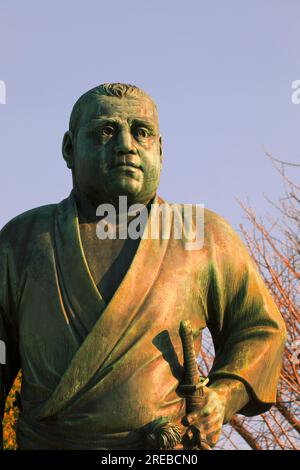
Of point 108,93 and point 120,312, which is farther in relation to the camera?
point 108,93

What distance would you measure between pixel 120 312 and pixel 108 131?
870 millimetres

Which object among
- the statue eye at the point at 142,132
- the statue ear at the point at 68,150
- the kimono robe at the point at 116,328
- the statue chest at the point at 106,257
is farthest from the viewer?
the statue ear at the point at 68,150

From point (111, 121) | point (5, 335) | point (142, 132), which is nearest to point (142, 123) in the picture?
point (142, 132)

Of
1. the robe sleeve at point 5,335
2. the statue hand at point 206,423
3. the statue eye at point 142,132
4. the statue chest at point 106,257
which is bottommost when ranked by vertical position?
the statue hand at point 206,423

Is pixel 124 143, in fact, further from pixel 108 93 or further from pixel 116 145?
pixel 108 93

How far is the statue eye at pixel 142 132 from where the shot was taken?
5130mm

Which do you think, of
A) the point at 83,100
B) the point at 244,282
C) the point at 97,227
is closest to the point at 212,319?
the point at 244,282

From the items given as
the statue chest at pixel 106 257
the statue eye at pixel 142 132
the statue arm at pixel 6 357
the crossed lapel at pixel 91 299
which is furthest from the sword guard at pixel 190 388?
the statue eye at pixel 142 132

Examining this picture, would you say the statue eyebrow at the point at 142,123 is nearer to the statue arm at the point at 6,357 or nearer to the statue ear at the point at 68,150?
the statue ear at the point at 68,150

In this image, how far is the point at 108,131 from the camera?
510 centimetres

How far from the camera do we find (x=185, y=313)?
498 centimetres

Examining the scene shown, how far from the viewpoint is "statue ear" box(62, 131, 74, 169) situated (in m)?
5.32

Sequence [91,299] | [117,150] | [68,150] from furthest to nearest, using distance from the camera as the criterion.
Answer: [68,150] → [117,150] → [91,299]

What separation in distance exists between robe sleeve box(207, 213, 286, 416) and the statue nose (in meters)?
0.61
